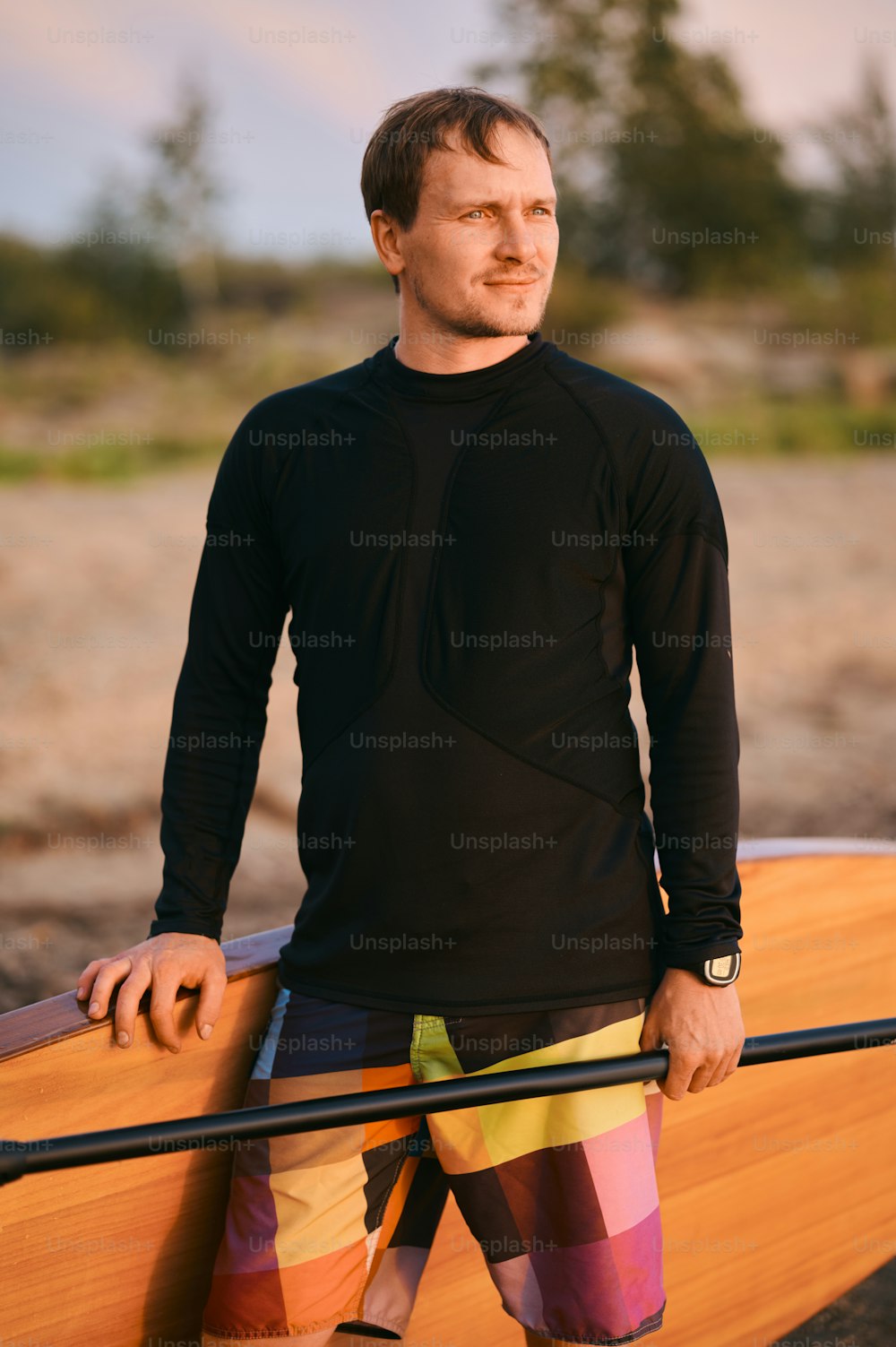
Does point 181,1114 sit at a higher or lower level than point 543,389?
lower

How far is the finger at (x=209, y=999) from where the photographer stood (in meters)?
1.54

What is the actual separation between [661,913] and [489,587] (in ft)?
1.37

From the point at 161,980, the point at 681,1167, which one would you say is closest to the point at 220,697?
the point at 161,980

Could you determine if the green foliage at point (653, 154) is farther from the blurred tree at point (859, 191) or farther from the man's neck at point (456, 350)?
the man's neck at point (456, 350)

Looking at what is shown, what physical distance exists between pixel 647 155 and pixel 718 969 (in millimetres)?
25308

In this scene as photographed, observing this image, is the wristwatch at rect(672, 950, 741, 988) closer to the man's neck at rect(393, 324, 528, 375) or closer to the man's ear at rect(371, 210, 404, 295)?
the man's neck at rect(393, 324, 528, 375)

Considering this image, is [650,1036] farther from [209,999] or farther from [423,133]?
[423,133]

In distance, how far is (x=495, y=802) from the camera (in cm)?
139

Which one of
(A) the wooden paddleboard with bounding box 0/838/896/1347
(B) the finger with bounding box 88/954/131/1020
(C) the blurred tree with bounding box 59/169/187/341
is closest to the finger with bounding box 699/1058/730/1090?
(A) the wooden paddleboard with bounding box 0/838/896/1347

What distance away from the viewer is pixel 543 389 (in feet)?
4.86

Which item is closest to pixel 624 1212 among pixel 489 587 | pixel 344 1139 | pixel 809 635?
pixel 344 1139

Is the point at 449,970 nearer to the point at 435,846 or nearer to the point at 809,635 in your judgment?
the point at 435,846

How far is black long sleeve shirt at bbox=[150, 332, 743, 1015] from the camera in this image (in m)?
1.38

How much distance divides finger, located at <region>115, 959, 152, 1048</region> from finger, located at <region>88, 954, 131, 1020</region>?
0.01 metres
